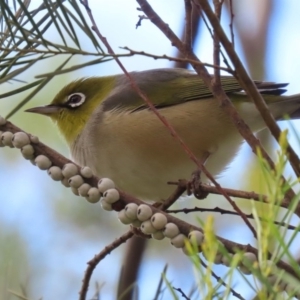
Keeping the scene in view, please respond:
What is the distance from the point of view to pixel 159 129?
2.18 metres

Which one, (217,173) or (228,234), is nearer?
(217,173)

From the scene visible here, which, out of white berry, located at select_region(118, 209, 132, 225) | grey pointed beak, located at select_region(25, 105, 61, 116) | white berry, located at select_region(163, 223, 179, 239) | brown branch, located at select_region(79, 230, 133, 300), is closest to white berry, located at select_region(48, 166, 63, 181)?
white berry, located at select_region(118, 209, 132, 225)

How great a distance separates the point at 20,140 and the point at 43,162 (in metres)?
0.06

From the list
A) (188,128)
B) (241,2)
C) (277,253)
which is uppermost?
(241,2)

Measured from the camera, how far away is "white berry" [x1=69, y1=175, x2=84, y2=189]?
3.77 ft

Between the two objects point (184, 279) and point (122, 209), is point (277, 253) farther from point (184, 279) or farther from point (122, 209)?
point (184, 279)

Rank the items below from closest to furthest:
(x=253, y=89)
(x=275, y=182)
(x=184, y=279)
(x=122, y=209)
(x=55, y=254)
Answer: (x=275, y=182) → (x=253, y=89) → (x=122, y=209) → (x=184, y=279) → (x=55, y=254)

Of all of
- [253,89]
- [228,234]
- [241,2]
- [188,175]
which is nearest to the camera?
[253,89]

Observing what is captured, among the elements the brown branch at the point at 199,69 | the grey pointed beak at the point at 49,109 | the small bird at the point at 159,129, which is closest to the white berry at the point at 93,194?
the brown branch at the point at 199,69

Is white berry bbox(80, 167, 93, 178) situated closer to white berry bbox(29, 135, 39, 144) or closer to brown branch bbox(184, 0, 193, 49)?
white berry bbox(29, 135, 39, 144)

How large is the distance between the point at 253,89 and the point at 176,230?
0.27 meters

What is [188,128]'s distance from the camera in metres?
2.26

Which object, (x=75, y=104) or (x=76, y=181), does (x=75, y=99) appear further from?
(x=76, y=181)

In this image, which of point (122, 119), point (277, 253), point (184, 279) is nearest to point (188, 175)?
point (122, 119)
